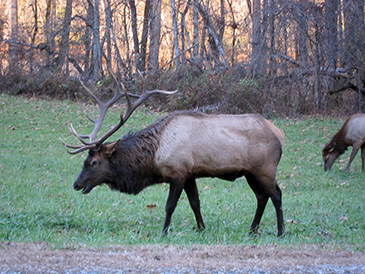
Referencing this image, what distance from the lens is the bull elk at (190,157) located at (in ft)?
23.4

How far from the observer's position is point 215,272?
14.8 ft

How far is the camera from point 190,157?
7113mm

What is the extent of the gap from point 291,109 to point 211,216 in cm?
1368

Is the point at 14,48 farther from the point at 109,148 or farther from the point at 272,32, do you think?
the point at 109,148

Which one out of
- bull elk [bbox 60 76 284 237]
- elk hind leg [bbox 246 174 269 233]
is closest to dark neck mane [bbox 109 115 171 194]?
bull elk [bbox 60 76 284 237]

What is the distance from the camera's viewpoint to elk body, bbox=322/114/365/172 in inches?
534

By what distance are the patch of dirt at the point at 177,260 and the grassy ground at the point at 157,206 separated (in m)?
0.61

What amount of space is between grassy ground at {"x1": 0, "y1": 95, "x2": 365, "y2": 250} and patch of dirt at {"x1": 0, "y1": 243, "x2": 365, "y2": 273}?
0.61 meters

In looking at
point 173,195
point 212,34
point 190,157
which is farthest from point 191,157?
point 212,34

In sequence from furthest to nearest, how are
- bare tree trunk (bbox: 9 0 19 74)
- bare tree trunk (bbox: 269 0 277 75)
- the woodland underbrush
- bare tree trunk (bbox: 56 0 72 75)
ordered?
bare tree trunk (bbox: 56 0 72 75) → bare tree trunk (bbox: 9 0 19 74) → the woodland underbrush → bare tree trunk (bbox: 269 0 277 75)

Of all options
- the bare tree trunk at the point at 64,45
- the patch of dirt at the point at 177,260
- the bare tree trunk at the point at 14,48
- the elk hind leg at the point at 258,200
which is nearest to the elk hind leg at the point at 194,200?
the elk hind leg at the point at 258,200

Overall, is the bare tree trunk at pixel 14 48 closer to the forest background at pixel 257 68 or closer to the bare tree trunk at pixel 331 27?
the forest background at pixel 257 68

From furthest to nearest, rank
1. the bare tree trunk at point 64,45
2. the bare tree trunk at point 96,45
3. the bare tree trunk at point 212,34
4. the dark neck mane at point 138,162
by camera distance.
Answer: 1. the bare tree trunk at point 64,45
2. the bare tree trunk at point 96,45
3. the bare tree trunk at point 212,34
4. the dark neck mane at point 138,162

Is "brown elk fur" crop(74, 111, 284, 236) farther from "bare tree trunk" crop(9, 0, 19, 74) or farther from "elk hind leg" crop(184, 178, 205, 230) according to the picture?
"bare tree trunk" crop(9, 0, 19, 74)
